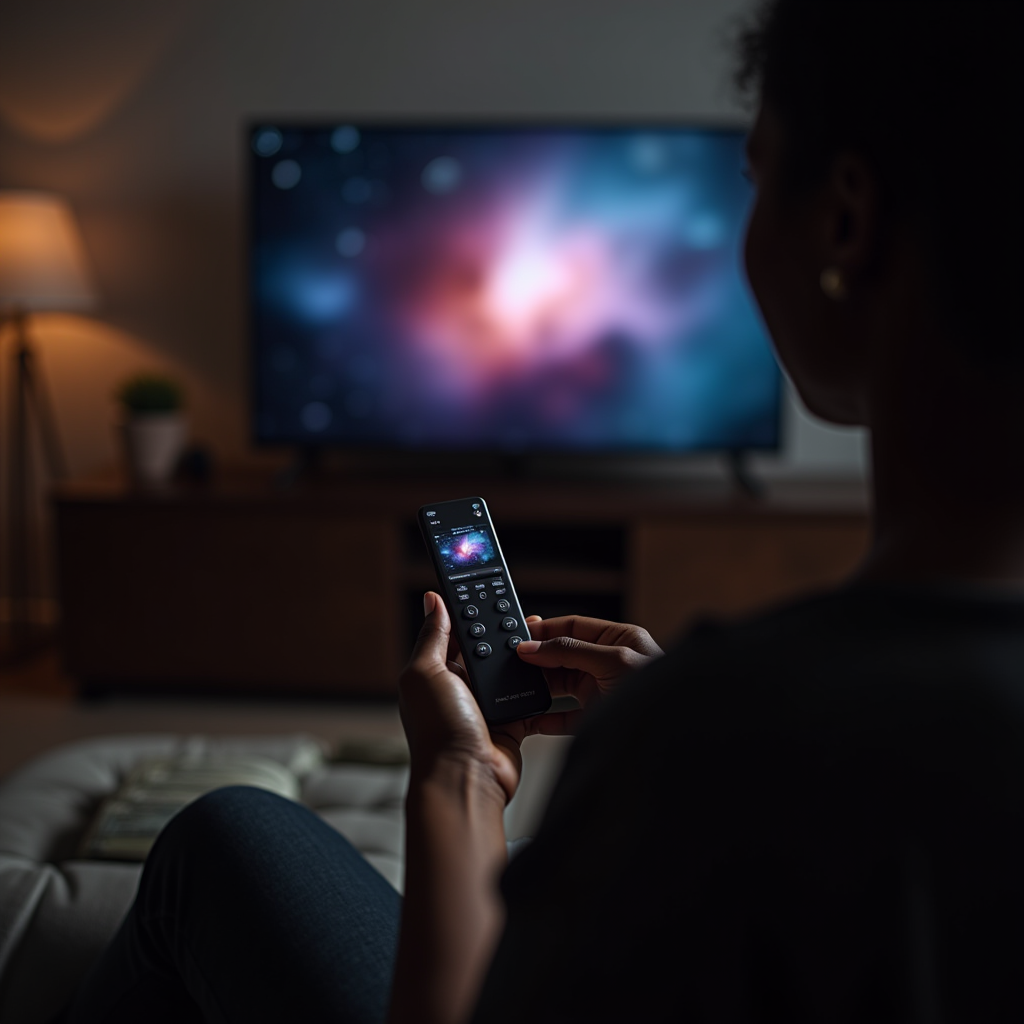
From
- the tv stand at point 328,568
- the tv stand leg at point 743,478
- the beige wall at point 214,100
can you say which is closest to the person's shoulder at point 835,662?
the tv stand at point 328,568

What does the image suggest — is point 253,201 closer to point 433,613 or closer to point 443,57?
point 443,57

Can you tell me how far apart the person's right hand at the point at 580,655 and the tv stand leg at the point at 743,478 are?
1.84 m

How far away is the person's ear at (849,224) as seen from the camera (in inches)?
17.5

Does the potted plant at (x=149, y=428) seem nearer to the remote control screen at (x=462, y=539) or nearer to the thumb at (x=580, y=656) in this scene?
the remote control screen at (x=462, y=539)

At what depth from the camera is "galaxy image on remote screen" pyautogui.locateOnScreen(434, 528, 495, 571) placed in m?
1.08

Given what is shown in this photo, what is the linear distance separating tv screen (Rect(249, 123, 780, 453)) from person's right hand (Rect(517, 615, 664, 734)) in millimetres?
1865

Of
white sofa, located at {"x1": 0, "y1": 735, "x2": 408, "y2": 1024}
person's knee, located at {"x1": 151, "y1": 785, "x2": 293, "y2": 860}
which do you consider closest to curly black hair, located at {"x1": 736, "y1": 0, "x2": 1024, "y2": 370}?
person's knee, located at {"x1": 151, "y1": 785, "x2": 293, "y2": 860}

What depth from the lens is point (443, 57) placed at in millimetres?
2924

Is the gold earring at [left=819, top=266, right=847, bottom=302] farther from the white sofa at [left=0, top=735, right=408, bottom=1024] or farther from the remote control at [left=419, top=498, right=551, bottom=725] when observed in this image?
the white sofa at [left=0, top=735, right=408, bottom=1024]

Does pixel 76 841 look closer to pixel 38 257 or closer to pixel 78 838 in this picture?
pixel 78 838

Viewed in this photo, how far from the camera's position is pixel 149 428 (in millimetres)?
2795

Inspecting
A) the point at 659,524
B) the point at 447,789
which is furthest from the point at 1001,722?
the point at 659,524

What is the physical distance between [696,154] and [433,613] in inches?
81.6

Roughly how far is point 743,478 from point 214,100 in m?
1.69
